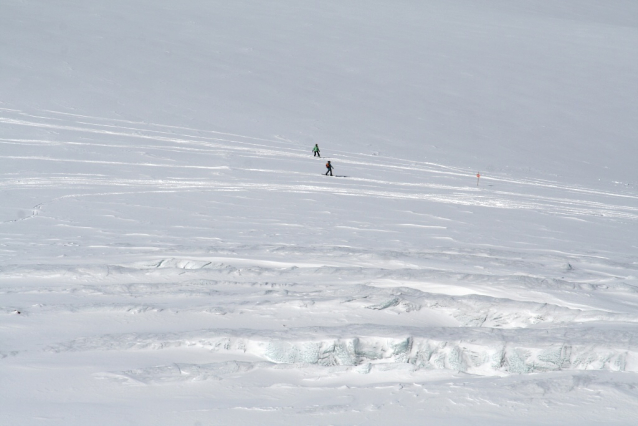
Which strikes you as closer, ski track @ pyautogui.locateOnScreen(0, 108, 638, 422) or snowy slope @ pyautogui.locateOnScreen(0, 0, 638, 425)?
snowy slope @ pyautogui.locateOnScreen(0, 0, 638, 425)

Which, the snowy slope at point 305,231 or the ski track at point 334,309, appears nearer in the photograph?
the snowy slope at point 305,231

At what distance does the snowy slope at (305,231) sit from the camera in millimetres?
4469

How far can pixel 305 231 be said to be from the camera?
1020 cm

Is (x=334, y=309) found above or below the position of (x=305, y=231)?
below

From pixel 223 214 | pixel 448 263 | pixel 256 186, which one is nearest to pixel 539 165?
pixel 256 186

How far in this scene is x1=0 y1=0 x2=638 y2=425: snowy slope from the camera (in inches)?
176

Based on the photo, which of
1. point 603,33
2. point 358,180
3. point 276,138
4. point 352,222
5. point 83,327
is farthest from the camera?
point 603,33

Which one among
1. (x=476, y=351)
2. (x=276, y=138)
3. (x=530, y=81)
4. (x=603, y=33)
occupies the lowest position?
(x=476, y=351)

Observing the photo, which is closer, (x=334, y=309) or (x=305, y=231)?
(x=334, y=309)

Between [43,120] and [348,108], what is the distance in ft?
35.1

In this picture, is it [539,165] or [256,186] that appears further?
[539,165]

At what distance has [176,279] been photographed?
674 cm

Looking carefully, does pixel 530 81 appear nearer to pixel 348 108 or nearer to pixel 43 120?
pixel 348 108

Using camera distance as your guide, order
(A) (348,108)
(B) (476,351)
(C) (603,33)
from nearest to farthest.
Result: (B) (476,351), (A) (348,108), (C) (603,33)
